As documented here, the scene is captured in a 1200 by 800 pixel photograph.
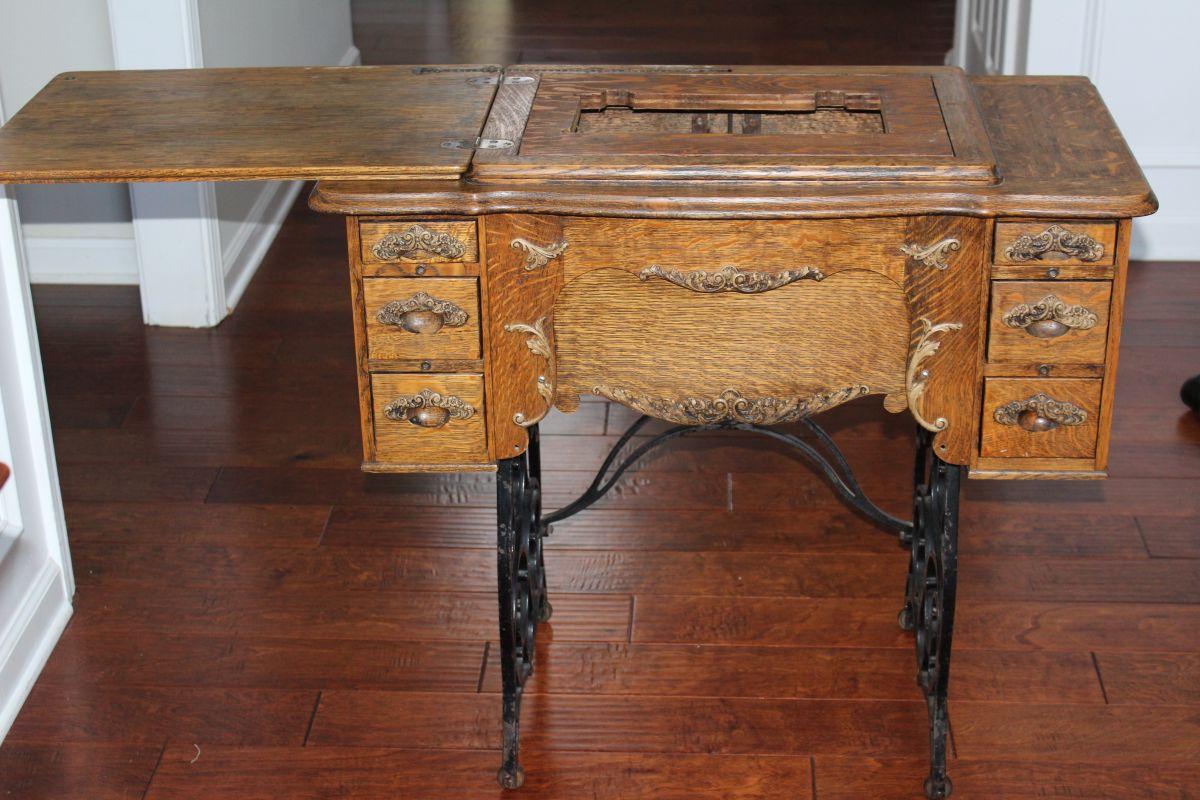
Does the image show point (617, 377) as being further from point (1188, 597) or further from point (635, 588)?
point (1188, 597)

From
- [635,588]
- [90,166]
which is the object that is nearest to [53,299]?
[635,588]

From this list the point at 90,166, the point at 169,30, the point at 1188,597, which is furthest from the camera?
the point at 169,30

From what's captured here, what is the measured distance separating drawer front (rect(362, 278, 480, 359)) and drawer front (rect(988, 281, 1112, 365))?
2.12 ft

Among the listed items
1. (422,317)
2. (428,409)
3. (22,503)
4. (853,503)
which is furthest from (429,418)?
(22,503)

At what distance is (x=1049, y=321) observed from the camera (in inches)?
76.9

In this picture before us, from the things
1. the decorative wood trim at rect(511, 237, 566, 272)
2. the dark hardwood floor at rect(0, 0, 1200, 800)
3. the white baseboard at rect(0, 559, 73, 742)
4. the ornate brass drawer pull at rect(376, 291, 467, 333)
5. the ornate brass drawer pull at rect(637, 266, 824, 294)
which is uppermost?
the decorative wood trim at rect(511, 237, 566, 272)

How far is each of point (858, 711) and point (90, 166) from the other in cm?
138

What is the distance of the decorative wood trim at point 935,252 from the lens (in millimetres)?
1920

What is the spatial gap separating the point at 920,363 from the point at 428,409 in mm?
629

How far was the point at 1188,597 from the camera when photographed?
107 inches

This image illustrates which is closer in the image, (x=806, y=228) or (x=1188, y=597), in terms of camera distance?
(x=806, y=228)

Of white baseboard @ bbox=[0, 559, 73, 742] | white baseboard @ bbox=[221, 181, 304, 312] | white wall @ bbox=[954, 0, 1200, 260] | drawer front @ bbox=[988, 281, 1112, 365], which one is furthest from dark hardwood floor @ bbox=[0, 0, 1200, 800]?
drawer front @ bbox=[988, 281, 1112, 365]

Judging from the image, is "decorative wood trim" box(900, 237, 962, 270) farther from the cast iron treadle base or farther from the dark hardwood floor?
the dark hardwood floor

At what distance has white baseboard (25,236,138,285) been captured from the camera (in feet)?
12.9
